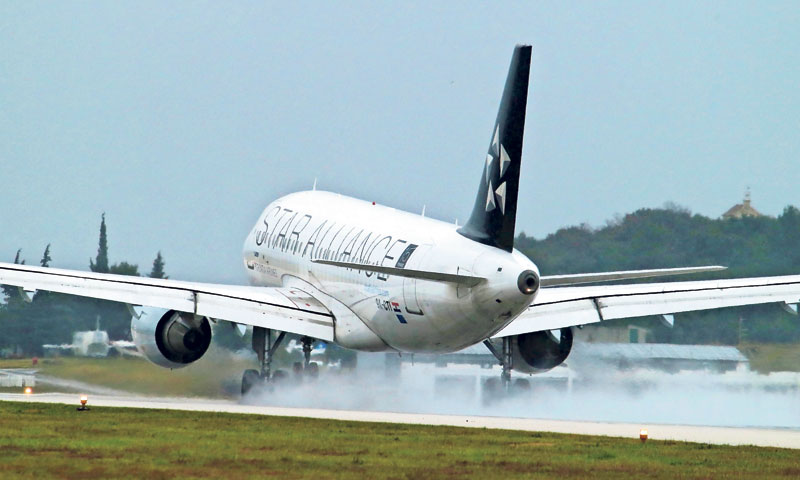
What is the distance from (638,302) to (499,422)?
647 cm

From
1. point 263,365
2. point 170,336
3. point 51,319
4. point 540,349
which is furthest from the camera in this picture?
point 51,319

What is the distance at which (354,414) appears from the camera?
33.9 metres

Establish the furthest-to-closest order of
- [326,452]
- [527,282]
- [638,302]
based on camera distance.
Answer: [638,302] → [527,282] → [326,452]

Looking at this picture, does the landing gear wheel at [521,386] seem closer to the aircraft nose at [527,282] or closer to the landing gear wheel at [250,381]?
the landing gear wheel at [250,381]

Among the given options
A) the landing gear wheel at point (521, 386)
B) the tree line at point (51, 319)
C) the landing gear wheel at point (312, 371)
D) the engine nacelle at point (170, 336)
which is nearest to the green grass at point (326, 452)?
the engine nacelle at point (170, 336)

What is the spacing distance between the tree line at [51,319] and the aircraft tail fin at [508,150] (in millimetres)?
18979

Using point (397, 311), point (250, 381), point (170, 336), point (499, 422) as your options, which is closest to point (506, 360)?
point (397, 311)

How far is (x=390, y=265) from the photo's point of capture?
35781 mm

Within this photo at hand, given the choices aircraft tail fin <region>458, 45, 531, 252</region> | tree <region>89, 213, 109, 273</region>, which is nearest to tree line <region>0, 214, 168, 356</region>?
tree <region>89, 213, 109, 273</region>

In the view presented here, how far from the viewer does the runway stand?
1121 inches

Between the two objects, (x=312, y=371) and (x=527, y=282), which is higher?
(x=527, y=282)

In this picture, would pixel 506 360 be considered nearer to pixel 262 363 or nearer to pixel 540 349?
pixel 540 349

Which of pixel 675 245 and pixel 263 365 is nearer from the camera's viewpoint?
pixel 263 365

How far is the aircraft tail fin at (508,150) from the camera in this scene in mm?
30531
